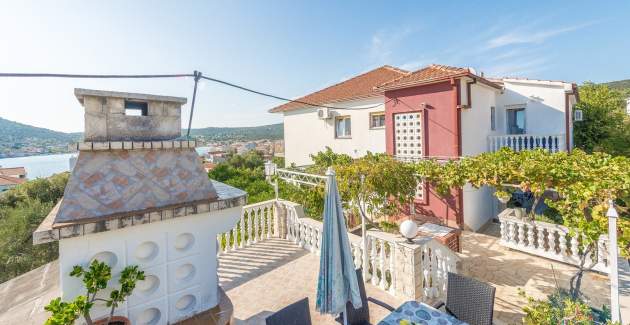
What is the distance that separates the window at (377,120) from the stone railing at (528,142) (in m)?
5.93

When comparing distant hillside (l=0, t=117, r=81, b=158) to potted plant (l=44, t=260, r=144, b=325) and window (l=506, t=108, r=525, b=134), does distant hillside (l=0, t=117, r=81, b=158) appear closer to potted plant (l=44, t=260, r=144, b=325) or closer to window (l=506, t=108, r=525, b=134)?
potted plant (l=44, t=260, r=144, b=325)

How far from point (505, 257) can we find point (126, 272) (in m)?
11.6

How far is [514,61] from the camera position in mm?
17031

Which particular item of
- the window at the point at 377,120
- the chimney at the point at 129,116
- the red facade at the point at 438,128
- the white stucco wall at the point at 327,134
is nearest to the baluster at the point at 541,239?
the red facade at the point at 438,128

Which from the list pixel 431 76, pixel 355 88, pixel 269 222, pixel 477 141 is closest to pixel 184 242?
pixel 269 222

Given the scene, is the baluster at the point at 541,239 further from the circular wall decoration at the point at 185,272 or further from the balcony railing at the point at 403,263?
the circular wall decoration at the point at 185,272

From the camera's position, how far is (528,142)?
13859 mm

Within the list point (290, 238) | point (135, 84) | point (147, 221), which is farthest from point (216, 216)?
point (290, 238)

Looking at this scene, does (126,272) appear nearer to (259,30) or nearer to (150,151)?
(150,151)

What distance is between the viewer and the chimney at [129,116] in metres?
3.61

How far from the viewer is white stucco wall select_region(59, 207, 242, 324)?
11.1 ft

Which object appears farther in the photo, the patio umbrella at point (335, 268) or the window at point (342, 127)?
the window at point (342, 127)

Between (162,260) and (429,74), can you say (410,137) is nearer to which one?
(429,74)

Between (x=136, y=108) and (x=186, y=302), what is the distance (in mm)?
3249
